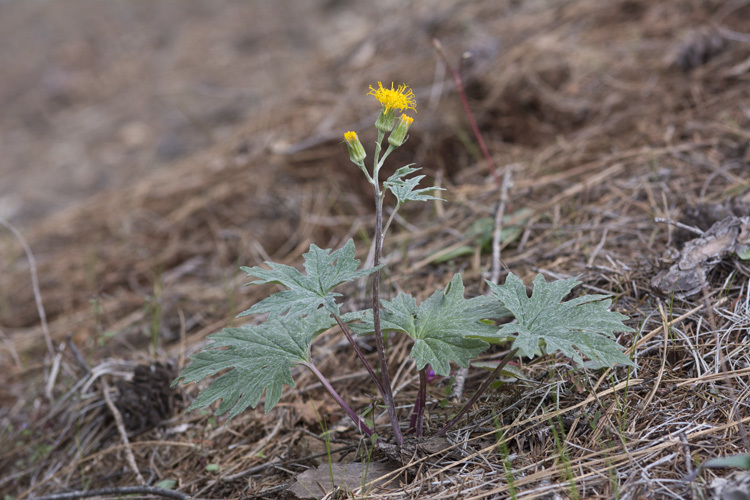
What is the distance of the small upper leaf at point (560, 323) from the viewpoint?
3.96 ft

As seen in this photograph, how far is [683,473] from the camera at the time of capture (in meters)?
1.16

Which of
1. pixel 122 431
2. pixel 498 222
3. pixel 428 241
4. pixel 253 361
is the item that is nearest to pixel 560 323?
pixel 253 361

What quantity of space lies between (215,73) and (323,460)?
19.2ft

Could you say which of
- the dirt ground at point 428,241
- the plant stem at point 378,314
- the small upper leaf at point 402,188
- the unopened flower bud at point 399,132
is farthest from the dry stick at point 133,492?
the unopened flower bud at point 399,132

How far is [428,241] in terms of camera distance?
99.8 inches

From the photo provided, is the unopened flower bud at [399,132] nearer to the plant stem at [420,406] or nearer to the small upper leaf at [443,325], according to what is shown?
the small upper leaf at [443,325]

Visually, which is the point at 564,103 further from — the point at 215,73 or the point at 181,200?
the point at 215,73

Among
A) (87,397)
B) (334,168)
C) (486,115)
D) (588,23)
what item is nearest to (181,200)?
(334,168)

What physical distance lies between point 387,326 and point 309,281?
0.24 metres

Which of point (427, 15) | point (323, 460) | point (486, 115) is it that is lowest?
point (323, 460)

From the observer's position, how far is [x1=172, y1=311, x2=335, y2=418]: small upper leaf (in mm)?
1271

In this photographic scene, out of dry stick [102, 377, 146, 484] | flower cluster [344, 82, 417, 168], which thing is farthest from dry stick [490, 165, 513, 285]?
dry stick [102, 377, 146, 484]

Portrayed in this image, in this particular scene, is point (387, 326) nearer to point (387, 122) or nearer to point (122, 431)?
point (387, 122)

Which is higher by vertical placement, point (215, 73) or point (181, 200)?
point (215, 73)
